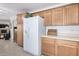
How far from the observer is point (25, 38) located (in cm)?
230

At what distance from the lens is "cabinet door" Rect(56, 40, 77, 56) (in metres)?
2.21

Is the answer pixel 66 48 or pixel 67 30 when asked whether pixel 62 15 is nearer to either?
pixel 67 30

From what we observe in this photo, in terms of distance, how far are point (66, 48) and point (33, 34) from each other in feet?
2.31

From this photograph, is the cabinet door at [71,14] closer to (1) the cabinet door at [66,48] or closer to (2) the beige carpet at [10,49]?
(1) the cabinet door at [66,48]

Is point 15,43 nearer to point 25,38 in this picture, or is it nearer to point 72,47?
point 25,38

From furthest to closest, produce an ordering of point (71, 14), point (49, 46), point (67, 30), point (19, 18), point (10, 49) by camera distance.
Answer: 1. point (49, 46)
2. point (67, 30)
3. point (71, 14)
4. point (10, 49)
5. point (19, 18)

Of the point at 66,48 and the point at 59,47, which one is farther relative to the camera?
the point at 59,47

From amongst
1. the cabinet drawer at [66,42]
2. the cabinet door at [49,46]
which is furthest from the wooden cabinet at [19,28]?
the cabinet drawer at [66,42]

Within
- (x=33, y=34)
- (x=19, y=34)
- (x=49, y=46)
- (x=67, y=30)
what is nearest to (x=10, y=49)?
(x=19, y=34)

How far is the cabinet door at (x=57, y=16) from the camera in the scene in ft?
8.93

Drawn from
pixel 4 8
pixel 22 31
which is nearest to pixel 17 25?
pixel 22 31

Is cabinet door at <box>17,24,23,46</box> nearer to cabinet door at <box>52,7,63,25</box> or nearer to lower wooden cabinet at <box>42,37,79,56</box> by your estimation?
lower wooden cabinet at <box>42,37,79,56</box>

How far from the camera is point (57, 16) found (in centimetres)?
284

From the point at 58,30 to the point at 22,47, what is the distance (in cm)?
96
